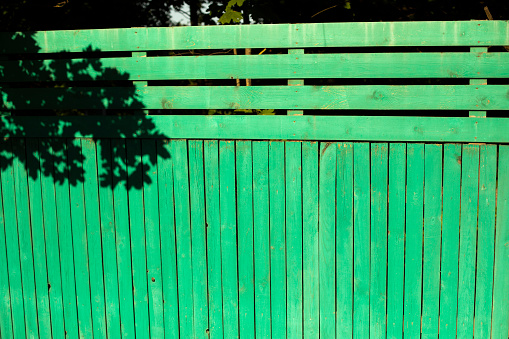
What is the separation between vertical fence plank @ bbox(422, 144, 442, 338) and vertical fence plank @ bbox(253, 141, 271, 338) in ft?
3.77

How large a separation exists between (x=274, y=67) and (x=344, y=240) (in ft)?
4.50

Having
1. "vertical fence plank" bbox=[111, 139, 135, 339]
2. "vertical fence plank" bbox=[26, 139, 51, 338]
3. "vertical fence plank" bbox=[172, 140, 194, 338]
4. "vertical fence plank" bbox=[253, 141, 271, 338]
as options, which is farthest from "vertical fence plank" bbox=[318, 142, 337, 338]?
"vertical fence plank" bbox=[26, 139, 51, 338]

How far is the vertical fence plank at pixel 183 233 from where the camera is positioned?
4.00 m

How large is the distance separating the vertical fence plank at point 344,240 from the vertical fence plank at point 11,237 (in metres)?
2.65

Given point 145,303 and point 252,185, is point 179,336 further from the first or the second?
point 252,185

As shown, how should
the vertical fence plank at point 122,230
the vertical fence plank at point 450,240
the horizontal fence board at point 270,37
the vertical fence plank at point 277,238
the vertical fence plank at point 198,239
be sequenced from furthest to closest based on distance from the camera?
the vertical fence plank at point 122,230 → the vertical fence plank at point 198,239 → the vertical fence plank at point 277,238 → the vertical fence plank at point 450,240 → the horizontal fence board at point 270,37

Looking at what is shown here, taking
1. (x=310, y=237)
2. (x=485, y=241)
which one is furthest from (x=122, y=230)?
(x=485, y=241)

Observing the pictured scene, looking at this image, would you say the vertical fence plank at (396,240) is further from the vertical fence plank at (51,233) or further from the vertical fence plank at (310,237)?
the vertical fence plank at (51,233)

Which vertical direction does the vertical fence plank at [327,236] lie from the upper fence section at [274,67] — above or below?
below

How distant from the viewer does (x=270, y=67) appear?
3801 millimetres

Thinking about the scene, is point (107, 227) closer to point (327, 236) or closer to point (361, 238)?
point (327, 236)

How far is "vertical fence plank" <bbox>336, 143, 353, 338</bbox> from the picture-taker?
→ 149 inches

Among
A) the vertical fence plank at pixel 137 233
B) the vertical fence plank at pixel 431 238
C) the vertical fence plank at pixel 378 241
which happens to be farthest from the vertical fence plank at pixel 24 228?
the vertical fence plank at pixel 431 238

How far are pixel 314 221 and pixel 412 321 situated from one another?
104cm
